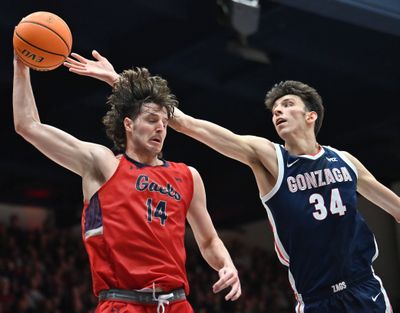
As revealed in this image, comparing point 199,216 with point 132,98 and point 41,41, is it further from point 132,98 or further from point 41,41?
point 41,41

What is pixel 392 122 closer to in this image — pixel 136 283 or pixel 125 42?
pixel 125 42

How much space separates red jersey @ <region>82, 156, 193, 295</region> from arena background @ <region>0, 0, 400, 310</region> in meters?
5.96

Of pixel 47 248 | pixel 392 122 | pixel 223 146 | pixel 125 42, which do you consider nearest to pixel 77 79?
pixel 125 42

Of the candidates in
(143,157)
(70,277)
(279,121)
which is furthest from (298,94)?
(70,277)

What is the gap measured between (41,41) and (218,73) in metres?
10.2

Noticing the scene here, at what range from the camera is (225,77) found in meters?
15.0

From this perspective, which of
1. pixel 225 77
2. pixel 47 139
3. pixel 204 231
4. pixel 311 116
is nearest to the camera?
pixel 47 139

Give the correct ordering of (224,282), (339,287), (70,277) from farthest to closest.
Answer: (70,277)
(339,287)
(224,282)

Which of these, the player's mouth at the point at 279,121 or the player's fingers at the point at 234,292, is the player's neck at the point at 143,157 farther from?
the player's mouth at the point at 279,121

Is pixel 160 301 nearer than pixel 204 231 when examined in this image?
Yes

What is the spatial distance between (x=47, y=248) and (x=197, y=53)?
5.81 meters

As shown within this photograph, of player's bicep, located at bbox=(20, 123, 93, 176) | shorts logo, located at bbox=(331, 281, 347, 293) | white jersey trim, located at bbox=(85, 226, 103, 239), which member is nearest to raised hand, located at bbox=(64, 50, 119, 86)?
player's bicep, located at bbox=(20, 123, 93, 176)

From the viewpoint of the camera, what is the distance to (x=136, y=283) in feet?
14.8

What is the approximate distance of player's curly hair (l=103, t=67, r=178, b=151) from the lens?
5.00 metres
